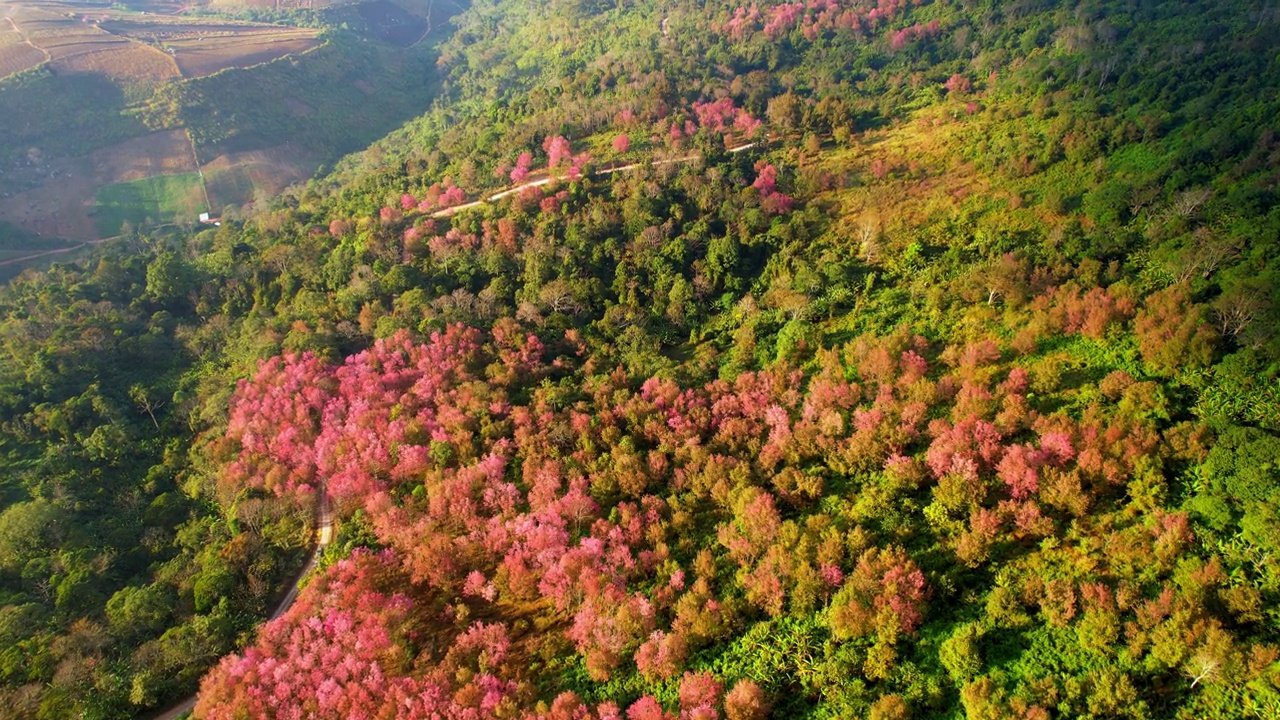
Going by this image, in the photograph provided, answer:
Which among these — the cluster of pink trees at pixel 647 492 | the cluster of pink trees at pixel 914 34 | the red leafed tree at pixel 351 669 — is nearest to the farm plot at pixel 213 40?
the cluster of pink trees at pixel 647 492

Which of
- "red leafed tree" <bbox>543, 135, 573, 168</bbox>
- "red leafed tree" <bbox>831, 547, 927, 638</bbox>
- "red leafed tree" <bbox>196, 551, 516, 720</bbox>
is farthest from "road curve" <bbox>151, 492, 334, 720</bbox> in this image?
"red leafed tree" <bbox>543, 135, 573, 168</bbox>

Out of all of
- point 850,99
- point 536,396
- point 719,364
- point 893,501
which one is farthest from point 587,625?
point 850,99

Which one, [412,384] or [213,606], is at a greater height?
[412,384]

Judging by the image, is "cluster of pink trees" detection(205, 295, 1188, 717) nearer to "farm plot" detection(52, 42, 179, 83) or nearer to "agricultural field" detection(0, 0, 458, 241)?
"agricultural field" detection(0, 0, 458, 241)

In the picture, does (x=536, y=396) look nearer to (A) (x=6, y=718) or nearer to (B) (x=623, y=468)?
(B) (x=623, y=468)

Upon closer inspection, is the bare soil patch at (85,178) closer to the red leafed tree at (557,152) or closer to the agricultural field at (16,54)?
the agricultural field at (16,54)

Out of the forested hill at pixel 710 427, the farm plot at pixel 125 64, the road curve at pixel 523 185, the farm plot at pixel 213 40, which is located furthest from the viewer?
the farm plot at pixel 213 40
